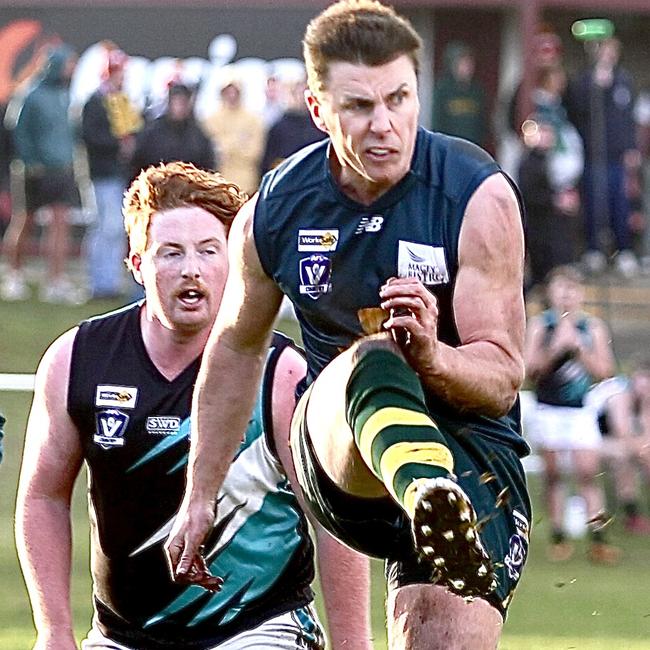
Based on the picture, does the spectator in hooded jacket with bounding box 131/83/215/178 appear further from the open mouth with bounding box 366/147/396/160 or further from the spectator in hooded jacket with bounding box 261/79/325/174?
the open mouth with bounding box 366/147/396/160

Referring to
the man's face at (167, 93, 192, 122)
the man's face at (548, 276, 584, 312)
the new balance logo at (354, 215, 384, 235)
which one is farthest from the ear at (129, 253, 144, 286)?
the man's face at (167, 93, 192, 122)

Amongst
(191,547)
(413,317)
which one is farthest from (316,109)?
(191,547)

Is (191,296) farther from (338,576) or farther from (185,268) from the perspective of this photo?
(338,576)

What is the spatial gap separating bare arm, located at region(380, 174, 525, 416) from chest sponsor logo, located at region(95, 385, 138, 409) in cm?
109

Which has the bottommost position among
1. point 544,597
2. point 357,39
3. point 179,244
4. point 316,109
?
point 544,597

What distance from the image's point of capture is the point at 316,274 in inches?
197

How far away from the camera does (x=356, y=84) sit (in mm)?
4938

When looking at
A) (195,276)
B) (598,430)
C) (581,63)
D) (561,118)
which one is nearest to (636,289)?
(561,118)

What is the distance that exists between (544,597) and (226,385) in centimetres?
640

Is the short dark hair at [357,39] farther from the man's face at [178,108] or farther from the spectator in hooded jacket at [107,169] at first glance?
the spectator in hooded jacket at [107,169]

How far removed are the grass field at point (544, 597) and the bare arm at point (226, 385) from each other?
A: 3.33 metres

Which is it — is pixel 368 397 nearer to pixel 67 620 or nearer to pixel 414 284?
pixel 414 284

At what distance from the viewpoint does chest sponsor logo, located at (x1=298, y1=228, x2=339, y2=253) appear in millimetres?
4996

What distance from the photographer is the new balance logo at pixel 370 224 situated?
195 inches
